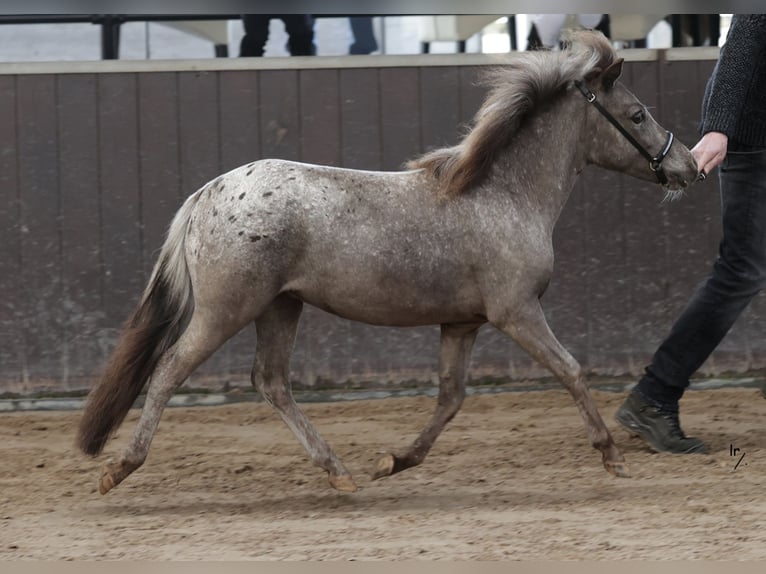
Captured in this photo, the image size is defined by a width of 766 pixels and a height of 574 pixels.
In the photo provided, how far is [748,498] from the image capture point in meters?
4.08

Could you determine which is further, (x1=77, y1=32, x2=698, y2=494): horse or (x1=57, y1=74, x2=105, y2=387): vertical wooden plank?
(x1=57, y1=74, x2=105, y2=387): vertical wooden plank

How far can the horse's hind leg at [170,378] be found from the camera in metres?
4.20

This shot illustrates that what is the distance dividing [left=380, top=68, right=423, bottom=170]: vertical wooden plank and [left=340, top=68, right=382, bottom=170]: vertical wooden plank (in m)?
0.04

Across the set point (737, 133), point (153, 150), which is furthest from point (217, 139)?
point (737, 133)

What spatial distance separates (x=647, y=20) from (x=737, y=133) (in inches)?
82.2

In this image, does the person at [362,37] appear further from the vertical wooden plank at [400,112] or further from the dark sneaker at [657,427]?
the dark sneaker at [657,427]

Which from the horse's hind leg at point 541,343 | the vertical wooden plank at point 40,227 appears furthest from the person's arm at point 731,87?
the vertical wooden plank at point 40,227

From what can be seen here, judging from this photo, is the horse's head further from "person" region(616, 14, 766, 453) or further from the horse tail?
the horse tail

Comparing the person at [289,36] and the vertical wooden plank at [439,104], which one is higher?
the person at [289,36]

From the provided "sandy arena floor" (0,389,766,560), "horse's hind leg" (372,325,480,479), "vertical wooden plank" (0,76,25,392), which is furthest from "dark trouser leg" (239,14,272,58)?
"horse's hind leg" (372,325,480,479)

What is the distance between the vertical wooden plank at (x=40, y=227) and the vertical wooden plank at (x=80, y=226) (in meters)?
0.04

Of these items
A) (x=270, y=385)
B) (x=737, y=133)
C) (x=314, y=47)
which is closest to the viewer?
(x=270, y=385)

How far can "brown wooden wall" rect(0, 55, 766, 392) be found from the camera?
654 cm

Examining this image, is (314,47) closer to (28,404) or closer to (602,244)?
(602,244)
